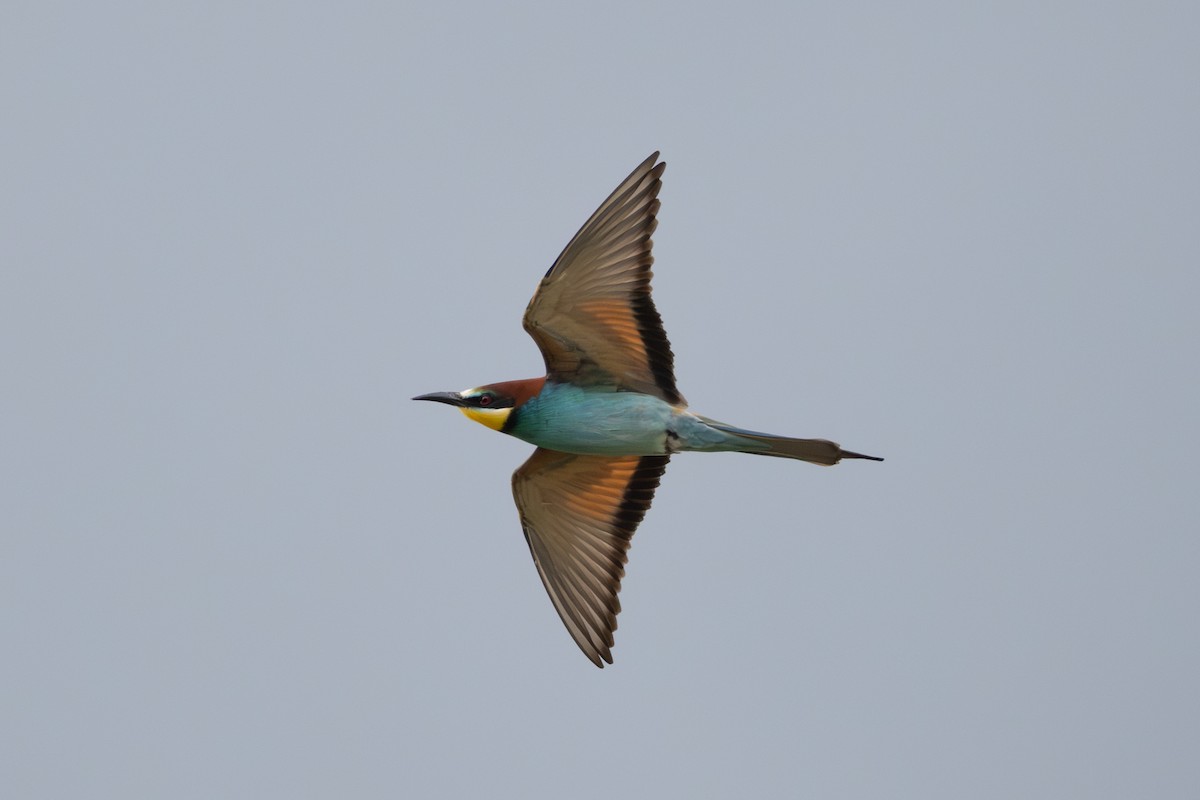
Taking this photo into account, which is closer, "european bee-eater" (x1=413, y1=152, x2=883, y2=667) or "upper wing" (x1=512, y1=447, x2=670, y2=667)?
"european bee-eater" (x1=413, y1=152, x2=883, y2=667)

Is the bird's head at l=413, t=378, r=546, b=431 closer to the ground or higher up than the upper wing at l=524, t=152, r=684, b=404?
closer to the ground

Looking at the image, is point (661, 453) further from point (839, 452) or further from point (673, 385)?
point (839, 452)

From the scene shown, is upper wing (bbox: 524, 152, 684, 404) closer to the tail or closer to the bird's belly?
the bird's belly

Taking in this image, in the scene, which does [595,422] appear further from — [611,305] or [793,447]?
[793,447]

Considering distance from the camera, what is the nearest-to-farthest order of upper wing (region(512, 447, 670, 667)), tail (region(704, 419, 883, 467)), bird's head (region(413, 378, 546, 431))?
tail (region(704, 419, 883, 467)) → bird's head (region(413, 378, 546, 431)) → upper wing (region(512, 447, 670, 667))

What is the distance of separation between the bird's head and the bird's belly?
0.04 meters

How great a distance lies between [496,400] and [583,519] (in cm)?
80

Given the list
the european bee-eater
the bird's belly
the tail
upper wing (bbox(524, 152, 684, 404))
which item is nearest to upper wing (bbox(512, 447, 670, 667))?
the european bee-eater

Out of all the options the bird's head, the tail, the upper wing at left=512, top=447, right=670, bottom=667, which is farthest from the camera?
the upper wing at left=512, top=447, right=670, bottom=667

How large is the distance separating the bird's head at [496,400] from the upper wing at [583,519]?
487mm

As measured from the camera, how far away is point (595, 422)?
7988 millimetres

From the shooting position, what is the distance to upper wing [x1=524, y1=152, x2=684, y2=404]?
25.5 feet

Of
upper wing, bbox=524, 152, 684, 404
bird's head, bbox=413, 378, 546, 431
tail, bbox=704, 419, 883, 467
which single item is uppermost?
upper wing, bbox=524, 152, 684, 404

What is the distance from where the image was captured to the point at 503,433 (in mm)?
8195
